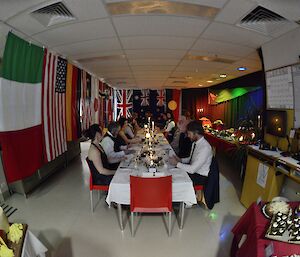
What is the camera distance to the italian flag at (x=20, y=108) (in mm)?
2814

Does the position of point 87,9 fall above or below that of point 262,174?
above

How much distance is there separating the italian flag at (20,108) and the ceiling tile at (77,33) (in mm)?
340

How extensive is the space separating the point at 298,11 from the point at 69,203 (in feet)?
13.5

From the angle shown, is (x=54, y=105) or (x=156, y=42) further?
(x=54, y=105)

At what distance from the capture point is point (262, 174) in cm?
300

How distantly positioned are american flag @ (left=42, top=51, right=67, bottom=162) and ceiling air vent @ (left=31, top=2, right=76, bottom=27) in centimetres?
119

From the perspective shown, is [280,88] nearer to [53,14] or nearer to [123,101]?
[53,14]

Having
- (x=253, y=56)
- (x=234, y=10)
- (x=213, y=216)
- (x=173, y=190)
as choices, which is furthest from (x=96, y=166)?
(x=253, y=56)

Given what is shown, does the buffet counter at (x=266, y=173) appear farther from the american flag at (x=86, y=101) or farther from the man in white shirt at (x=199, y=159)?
the american flag at (x=86, y=101)

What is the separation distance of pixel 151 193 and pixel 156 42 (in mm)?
2361

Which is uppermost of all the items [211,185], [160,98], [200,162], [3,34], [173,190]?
[3,34]

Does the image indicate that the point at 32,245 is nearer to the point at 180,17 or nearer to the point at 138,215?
the point at 138,215

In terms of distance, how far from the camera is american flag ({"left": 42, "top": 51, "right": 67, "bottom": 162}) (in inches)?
148

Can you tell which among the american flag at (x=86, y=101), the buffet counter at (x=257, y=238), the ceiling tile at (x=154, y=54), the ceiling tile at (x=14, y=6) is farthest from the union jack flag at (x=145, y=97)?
the buffet counter at (x=257, y=238)
